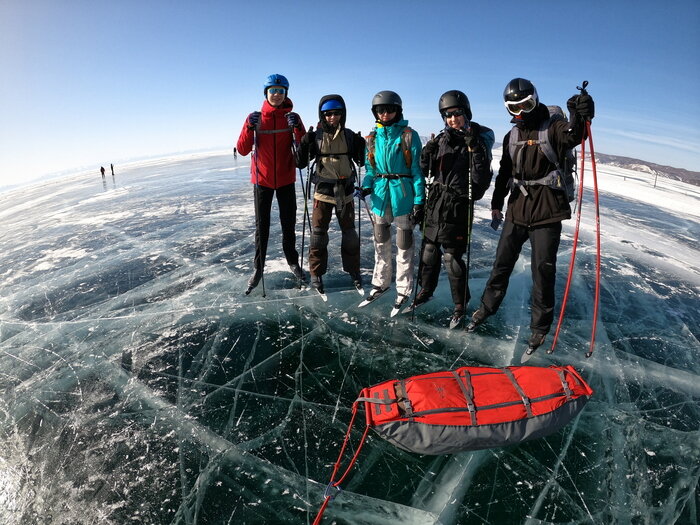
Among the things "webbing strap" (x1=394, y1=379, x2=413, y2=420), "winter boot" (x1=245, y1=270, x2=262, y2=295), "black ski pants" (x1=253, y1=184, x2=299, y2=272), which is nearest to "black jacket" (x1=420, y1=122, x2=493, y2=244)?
"webbing strap" (x1=394, y1=379, x2=413, y2=420)

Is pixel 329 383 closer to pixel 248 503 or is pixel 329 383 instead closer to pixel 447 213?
pixel 248 503

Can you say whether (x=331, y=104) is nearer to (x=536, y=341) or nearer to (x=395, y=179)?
(x=395, y=179)

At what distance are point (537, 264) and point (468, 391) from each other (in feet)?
4.84

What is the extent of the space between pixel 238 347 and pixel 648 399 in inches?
147

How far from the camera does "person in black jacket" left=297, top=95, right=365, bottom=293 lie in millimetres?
3910

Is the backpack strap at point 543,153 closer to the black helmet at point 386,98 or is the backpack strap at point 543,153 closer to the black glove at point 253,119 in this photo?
the black helmet at point 386,98

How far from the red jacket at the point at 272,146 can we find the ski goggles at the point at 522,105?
231cm

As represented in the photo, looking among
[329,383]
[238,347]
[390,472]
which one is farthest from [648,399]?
[238,347]

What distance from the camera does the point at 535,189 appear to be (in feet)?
10.2

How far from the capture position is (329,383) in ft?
10.1

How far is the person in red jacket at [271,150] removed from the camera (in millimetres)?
3985

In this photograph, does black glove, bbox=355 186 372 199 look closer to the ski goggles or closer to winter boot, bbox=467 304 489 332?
the ski goggles

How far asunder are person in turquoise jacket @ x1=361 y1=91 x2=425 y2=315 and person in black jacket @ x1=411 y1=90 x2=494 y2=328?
175 mm

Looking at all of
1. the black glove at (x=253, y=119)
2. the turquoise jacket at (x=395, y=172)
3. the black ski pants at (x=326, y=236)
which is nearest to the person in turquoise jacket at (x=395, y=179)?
the turquoise jacket at (x=395, y=172)
